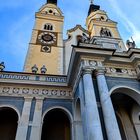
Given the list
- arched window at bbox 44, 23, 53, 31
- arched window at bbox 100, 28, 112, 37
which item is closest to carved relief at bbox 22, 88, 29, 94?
arched window at bbox 44, 23, 53, 31

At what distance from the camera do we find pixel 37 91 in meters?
13.0

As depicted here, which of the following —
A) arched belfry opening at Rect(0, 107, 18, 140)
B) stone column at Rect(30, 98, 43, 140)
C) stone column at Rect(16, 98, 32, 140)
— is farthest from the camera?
arched belfry opening at Rect(0, 107, 18, 140)

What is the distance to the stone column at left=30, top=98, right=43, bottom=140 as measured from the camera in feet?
35.9

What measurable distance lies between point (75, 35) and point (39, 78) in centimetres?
1089

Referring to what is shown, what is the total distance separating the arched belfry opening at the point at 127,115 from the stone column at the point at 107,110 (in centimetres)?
248

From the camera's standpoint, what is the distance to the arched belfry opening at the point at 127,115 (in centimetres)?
1220

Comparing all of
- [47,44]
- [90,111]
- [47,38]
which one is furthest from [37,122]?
[47,38]

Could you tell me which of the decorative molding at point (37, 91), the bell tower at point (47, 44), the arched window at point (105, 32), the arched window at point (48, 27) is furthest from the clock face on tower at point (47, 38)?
the decorative molding at point (37, 91)

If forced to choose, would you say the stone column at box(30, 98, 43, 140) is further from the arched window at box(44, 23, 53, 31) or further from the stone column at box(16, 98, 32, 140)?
the arched window at box(44, 23, 53, 31)

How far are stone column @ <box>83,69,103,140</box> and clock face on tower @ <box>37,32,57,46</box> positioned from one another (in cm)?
1106

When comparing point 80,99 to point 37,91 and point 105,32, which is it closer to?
point 37,91

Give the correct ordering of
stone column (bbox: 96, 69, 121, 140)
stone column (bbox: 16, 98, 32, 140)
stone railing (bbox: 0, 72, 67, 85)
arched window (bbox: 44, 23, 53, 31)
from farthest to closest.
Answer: arched window (bbox: 44, 23, 53, 31)
stone railing (bbox: 0, 72, 67, 85)
stone column (bbox: 16, 98, 32, 140)
stone column (bbox: 96, 69, 121, 140)

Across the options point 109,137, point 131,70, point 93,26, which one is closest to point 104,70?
point 131,70

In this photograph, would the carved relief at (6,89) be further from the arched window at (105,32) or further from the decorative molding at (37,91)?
the arched window at (105,32)
